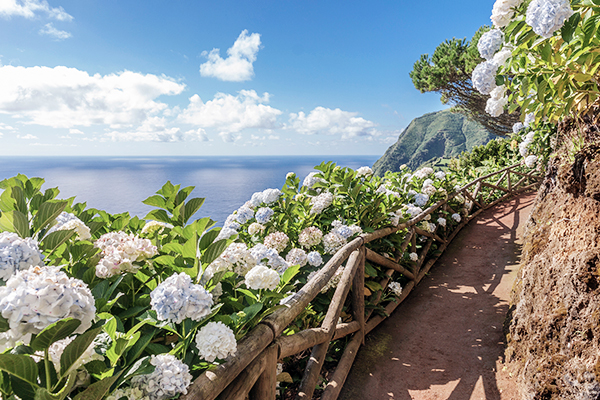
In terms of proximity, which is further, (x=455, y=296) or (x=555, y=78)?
(x=455, y=296)

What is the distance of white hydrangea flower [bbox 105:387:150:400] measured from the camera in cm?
91

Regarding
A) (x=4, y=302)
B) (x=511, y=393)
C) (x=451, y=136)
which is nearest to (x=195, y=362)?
(x=4, y=302)

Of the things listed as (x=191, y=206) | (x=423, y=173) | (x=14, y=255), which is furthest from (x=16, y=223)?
(x=423, y=173)

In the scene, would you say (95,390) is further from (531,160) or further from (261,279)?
(531,160)

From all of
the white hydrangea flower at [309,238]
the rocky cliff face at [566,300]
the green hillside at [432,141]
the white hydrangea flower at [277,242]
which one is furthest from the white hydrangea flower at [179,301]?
the green hillside at [432,141]

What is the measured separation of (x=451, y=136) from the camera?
73125 mm

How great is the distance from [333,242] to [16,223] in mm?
2071

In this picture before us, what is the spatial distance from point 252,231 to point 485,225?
5.67 meters

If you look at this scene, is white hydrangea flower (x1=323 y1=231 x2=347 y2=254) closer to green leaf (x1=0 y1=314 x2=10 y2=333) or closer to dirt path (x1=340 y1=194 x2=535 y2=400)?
dirt path (x1=340 y1=194 x2=535 y2=400)

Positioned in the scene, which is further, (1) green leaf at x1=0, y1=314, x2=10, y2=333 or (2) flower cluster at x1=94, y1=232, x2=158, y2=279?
(2) flower cluster at x1=94, y1=232, x2=158, y2=279

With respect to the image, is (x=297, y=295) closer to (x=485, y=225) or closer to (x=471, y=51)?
(x=485, y=225)

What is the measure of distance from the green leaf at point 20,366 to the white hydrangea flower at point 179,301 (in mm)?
327

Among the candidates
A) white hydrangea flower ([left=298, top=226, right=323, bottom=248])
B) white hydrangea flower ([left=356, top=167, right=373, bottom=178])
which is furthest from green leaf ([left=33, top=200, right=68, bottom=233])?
white hydrangea flower ([left=356, top=167, right=373, bottom=178])

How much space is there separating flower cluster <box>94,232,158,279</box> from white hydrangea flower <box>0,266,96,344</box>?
520 millimetres
